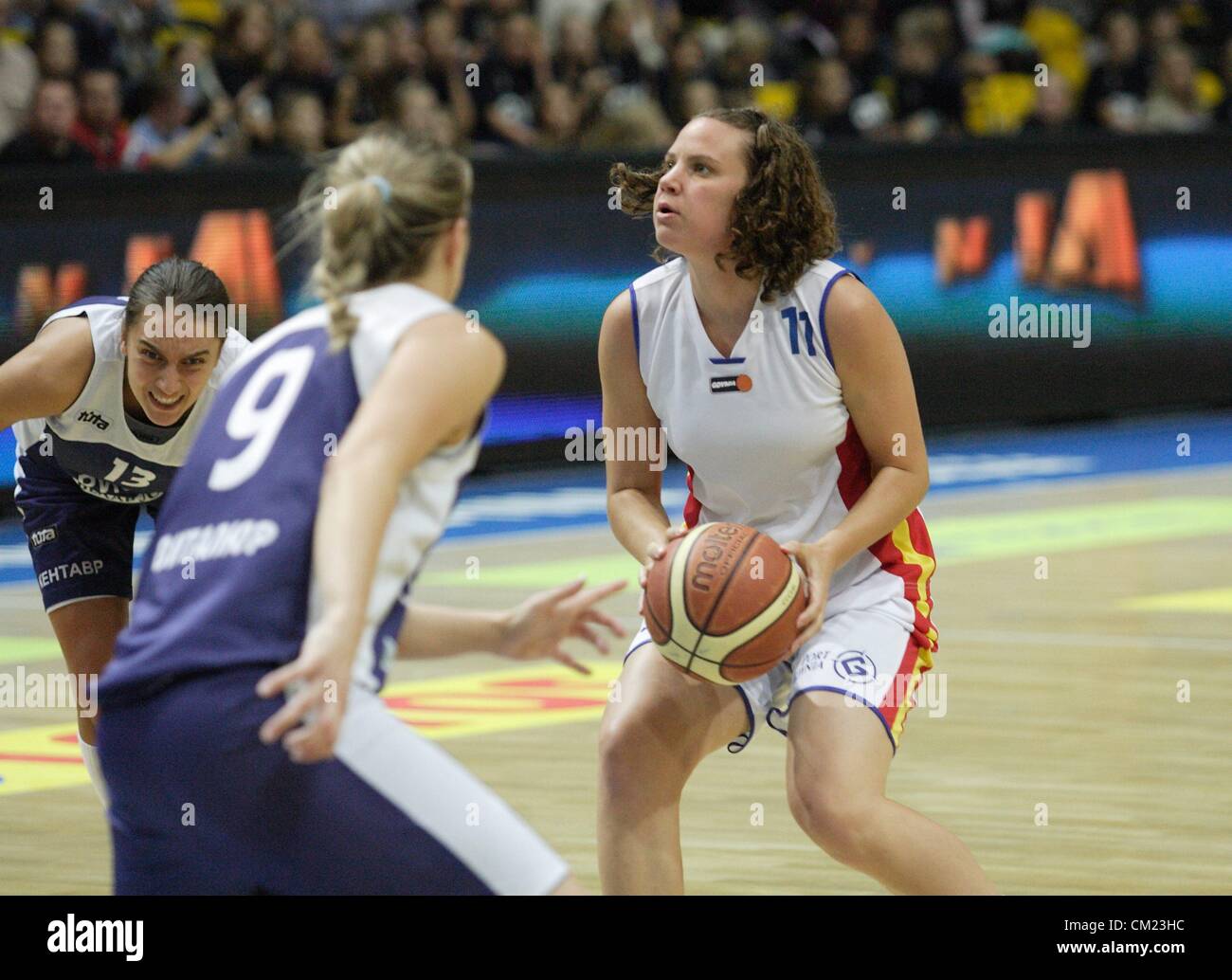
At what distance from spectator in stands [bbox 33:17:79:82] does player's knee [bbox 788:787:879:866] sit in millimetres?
8808

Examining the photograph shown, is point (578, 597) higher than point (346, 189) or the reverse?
the reverse

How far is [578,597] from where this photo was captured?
342 centimetres

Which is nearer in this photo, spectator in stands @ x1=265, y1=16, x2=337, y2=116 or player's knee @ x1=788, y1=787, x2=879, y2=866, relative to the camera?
player's knee @ x1=788, y1=787, x2=879, y2=866

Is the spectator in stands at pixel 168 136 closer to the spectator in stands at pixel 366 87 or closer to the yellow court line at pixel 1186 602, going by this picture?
the spectator in stands at pixel 366 87

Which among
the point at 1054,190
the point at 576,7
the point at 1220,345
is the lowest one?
the point at 1220,345

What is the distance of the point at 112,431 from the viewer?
5391mm

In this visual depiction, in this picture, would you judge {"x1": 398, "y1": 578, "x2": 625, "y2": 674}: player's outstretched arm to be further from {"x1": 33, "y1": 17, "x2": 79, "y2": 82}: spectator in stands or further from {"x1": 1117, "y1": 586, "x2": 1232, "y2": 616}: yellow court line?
{"x1": 33, "y1": 17, "x2": 79, "y2": 82}: spectator in stands

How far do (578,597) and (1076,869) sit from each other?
254 centimetres

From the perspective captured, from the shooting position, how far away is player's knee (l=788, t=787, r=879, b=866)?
418 cm

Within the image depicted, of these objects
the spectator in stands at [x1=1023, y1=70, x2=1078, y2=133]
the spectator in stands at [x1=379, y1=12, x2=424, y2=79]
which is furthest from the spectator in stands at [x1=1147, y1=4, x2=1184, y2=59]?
the spectator in stands at [x1=379, y1=12, x2=424, y2=79]

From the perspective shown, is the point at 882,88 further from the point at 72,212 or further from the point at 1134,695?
the point at 1134,695

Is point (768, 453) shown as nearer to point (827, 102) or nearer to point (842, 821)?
point (842, 821)

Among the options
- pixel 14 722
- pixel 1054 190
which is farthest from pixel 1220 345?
pixel 14 722

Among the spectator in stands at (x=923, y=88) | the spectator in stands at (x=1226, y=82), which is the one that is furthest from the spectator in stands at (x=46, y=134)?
the spectator in stands at (x=1226, y=82)
